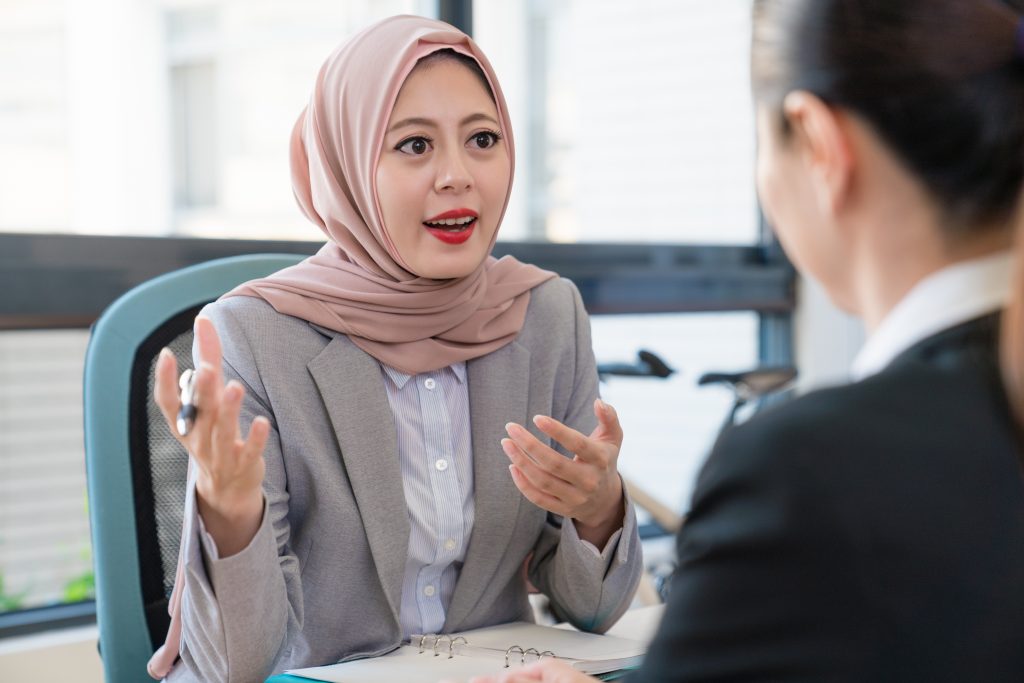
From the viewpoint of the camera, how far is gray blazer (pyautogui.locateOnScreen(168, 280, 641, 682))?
1182 millimetres

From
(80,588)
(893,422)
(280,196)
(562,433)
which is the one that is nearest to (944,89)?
(893,422)

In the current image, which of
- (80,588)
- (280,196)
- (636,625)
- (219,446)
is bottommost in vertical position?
(80,588)

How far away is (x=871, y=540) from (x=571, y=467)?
550 millimetres

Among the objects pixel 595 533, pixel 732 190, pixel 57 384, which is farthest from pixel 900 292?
pixel 732 190

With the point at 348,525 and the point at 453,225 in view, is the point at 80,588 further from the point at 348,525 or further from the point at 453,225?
the point at 453,225

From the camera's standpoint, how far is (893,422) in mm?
635

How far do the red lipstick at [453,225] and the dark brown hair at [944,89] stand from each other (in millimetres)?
670

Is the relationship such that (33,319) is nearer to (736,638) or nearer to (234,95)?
(234,95)

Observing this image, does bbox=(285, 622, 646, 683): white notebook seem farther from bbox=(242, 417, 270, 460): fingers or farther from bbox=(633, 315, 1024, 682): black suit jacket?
bbox=(633, 315, 1024, 682): black suit jacket

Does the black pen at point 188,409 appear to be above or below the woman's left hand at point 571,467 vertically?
above

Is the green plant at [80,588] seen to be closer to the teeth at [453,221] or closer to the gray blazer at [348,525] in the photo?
the gray blazer at [348,525]

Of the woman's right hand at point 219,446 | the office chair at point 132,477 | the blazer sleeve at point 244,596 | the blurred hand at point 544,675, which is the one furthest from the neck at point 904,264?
the office chair at point 132,477

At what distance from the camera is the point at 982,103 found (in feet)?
2.22

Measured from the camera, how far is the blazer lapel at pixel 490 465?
1.26m
